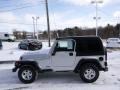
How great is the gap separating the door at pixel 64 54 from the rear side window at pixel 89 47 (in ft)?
0.88

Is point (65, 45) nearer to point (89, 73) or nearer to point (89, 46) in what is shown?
point (89, 46)

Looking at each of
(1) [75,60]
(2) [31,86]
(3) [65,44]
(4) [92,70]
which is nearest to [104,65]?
(4) [92,70]

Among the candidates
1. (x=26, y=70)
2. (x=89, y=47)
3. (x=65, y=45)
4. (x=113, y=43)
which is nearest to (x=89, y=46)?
(x=89, y=47)

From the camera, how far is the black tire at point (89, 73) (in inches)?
300

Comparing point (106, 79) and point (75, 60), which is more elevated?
point (75, 60)

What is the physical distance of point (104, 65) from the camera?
25.5ft

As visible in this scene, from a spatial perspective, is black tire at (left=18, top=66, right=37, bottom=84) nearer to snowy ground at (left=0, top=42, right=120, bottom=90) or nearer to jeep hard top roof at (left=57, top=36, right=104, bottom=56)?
snowy ground at (left=0, top=42, right=120, bottom=90)

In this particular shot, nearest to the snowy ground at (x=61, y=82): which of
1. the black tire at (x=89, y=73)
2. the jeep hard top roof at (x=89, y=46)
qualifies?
the black tire at (x=89, y=73)

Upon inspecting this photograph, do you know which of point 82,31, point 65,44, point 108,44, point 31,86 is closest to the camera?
point 31,86

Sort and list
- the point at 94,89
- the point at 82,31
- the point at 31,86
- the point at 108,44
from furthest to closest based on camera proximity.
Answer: the point at 82,31, the point at 108,44, the point at 31,86, the point at 94,89

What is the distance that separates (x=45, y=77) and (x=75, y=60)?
→ 172 centimetres

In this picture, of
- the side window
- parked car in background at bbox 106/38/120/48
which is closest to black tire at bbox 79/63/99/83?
the side window

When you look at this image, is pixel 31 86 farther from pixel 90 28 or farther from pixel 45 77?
pixel 90 28

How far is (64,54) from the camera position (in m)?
7.75
